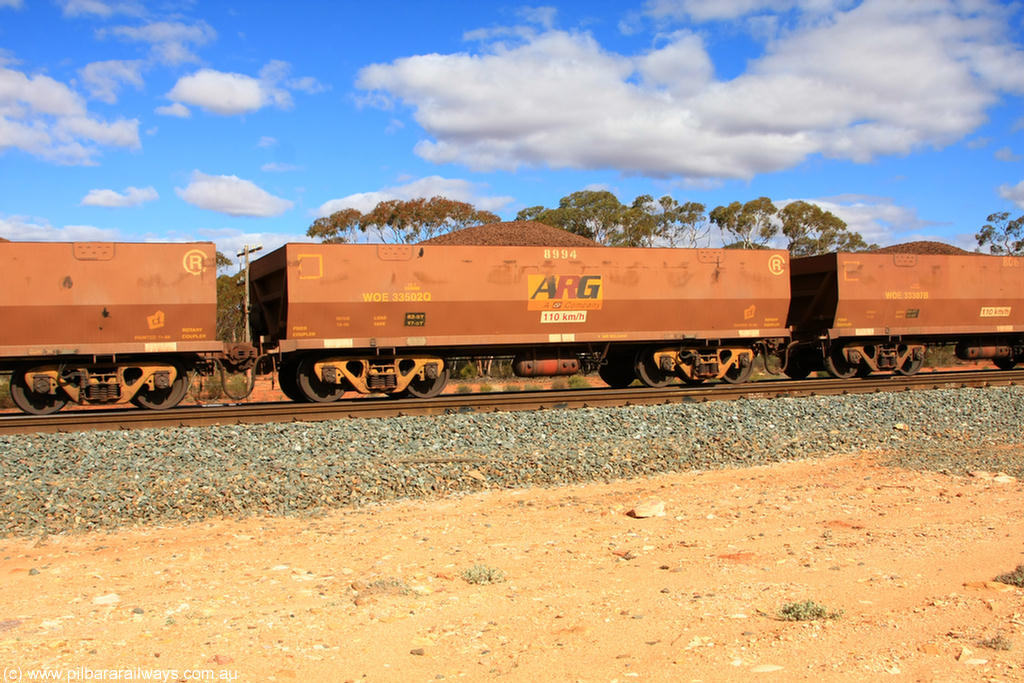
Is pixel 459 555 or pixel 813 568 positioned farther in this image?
pixel 459 555

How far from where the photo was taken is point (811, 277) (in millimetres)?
18703

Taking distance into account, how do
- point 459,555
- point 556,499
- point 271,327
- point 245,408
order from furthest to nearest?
point 271,327
point 245,408
point 556,499
point 459,555

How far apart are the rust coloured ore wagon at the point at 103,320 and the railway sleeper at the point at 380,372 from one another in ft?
6.31

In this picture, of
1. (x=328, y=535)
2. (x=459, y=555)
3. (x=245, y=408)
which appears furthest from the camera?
(x=245, y=408)

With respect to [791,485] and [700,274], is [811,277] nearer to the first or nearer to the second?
[700,274]

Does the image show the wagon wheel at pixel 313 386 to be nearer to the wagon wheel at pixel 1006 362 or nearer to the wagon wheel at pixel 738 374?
the wagon wheel at pixel 738 374

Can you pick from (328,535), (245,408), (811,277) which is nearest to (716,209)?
(811,277)

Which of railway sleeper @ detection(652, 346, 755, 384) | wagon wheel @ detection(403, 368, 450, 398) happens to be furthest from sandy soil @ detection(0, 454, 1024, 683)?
railway sleeper @ detection(652, 346, 755, 384)

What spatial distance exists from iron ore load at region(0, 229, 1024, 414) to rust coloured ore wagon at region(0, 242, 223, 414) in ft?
0.08

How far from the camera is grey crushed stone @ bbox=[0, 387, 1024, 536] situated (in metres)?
7.36

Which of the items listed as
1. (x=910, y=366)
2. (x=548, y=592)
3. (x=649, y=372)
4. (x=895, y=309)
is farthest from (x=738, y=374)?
(x=548, y=592)

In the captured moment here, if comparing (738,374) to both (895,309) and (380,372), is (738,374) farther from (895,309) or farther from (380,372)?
(380,372)

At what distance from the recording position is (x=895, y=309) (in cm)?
1828

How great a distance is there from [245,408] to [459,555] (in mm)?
7290
